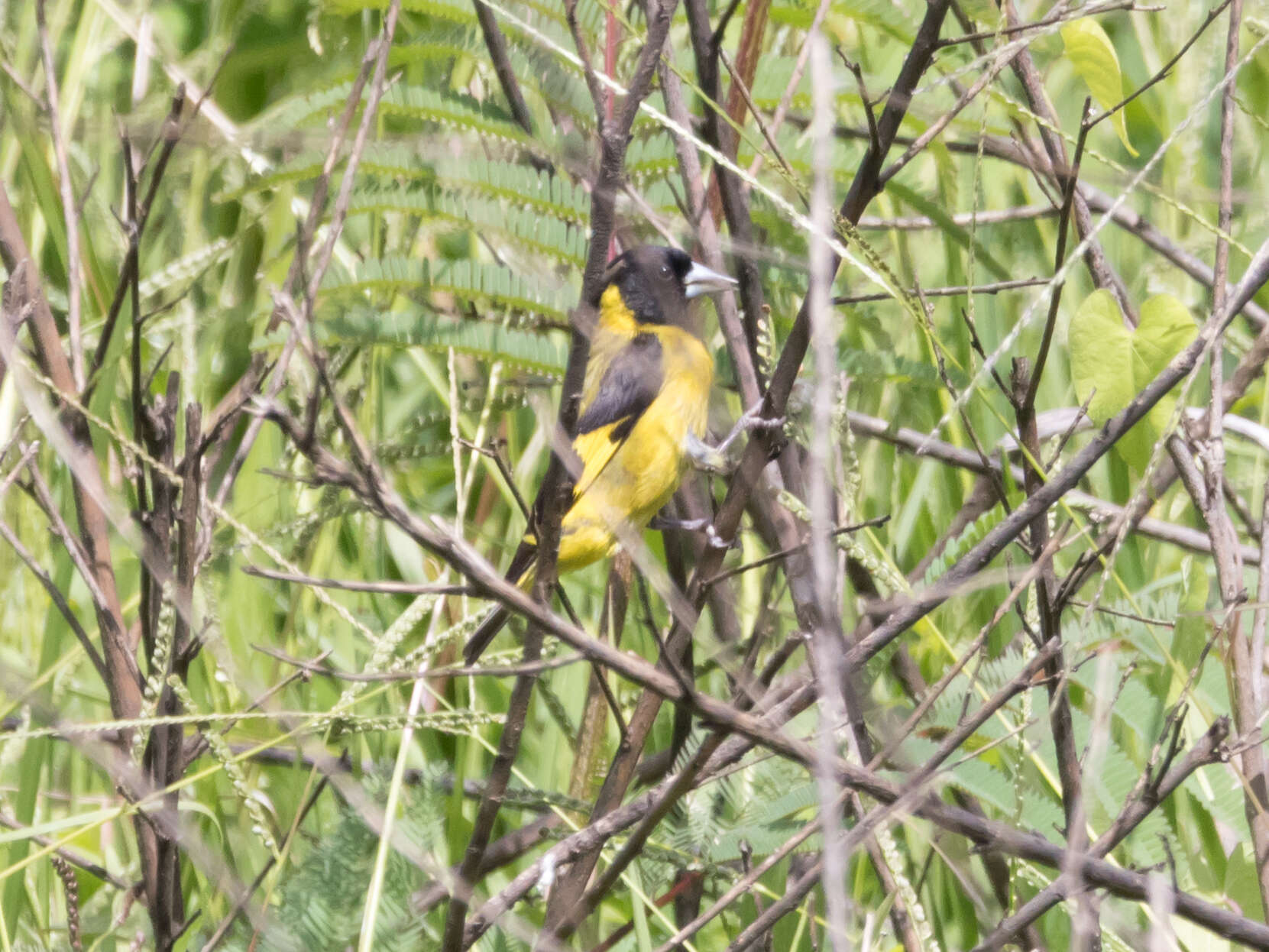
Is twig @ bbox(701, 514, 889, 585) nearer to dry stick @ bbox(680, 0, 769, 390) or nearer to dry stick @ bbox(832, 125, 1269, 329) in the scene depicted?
dry stick @ bbox(680, 0, 769, 390)

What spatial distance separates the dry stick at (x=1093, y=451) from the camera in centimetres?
125

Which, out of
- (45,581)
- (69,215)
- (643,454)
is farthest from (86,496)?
(643,454)

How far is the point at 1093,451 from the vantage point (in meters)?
1.27

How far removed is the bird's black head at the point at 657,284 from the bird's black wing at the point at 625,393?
27 cm

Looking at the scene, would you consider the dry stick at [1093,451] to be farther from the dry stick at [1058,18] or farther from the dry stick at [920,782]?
the dry stick at [1058,18]

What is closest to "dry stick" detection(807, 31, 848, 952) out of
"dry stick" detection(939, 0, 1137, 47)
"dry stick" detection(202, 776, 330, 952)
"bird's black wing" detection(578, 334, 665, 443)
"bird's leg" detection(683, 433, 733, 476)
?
"dry stick" detection(939, 0, 1137, 47)

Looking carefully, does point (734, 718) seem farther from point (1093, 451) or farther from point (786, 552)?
point (1093, 451)

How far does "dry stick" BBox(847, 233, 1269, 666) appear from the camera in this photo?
1245mm

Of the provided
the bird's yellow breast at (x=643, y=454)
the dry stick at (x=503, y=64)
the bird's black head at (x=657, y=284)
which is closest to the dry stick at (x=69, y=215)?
the dry stick at (x=503, y=64)

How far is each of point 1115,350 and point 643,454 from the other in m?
1.67

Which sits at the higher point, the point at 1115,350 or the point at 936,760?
the point at 1115,350

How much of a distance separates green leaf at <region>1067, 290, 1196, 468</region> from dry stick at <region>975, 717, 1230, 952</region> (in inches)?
12.8

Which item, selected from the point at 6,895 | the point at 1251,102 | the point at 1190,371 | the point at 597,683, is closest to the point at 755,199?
the point at 597,683

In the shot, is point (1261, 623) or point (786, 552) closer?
point (786, 552)
